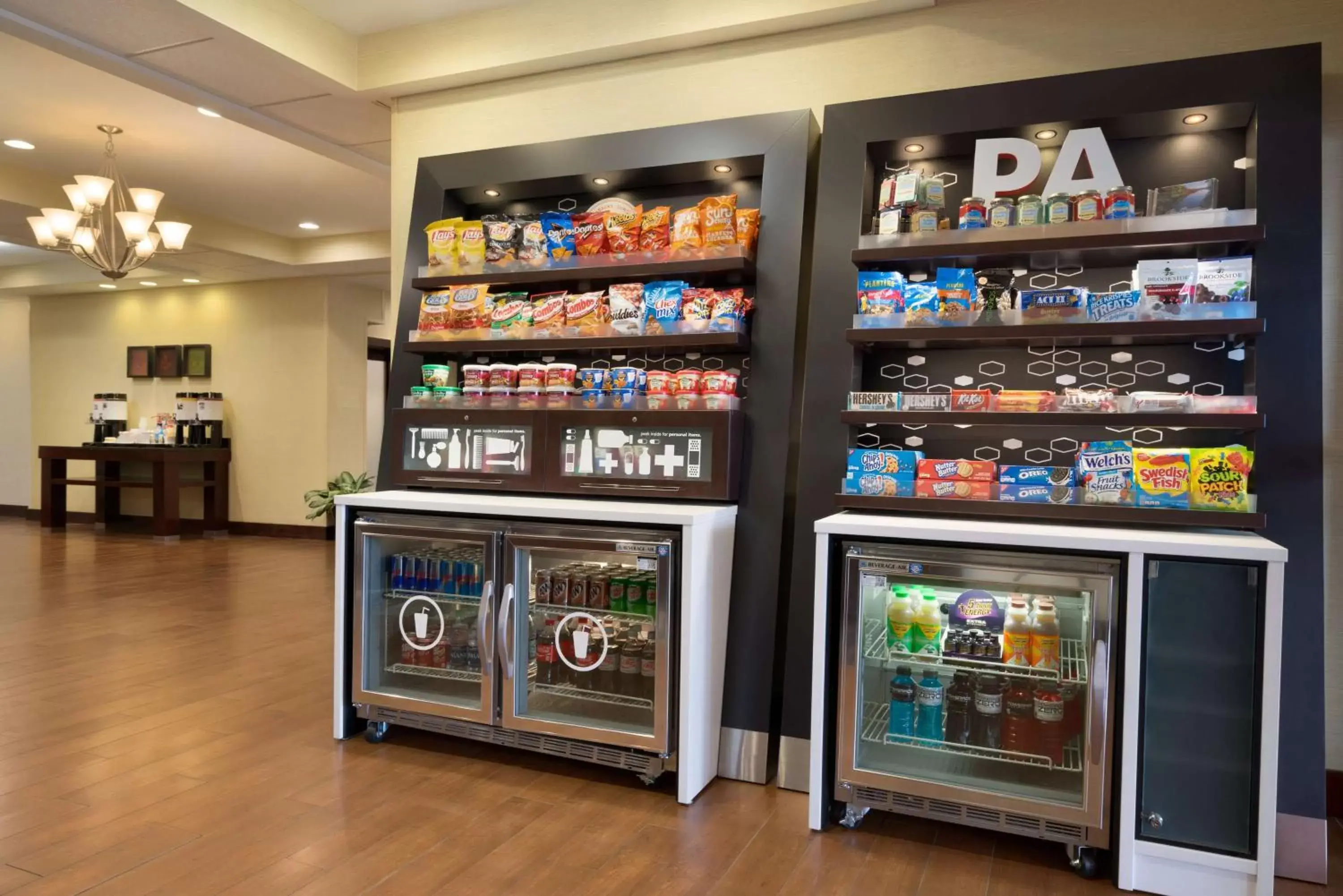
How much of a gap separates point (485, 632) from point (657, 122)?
87.1 inches

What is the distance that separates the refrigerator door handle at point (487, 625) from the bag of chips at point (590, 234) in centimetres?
139

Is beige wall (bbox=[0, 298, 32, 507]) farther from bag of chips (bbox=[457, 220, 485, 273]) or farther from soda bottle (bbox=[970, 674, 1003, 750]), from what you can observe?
soda bottle (bbox=[970, 674, 1003, 750])

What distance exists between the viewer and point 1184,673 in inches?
96.3

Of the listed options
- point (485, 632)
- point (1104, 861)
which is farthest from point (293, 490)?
point (1104, 861)

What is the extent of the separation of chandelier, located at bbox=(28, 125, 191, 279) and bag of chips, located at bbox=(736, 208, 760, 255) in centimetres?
476

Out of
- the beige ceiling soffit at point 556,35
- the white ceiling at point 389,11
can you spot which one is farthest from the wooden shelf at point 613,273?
the white ceiling at point 389,11

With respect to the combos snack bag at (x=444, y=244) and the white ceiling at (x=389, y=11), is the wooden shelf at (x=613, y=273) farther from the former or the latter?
the white ceiling at (x=389, y=11)

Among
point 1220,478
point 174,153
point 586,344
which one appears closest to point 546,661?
point 586,344

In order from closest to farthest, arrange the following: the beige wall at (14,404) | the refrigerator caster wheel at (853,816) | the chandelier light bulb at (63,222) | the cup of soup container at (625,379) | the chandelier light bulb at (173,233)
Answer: the refrigerator caster wheel at (853,816)
the cup of soup container at (625,379)
the chandelier light bulb at (63,222)
the chandelier light bulb at (173,233)
the beige wall at (14,404)

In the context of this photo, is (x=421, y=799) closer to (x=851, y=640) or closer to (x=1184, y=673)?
(x=851, y=640)

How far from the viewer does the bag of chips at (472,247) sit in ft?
12.3

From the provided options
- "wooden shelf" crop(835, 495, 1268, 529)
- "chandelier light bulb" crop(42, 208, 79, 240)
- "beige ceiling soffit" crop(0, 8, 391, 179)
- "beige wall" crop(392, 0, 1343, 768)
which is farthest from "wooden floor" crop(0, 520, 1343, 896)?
"chandelier light bulb" crop(42, 208, 79, 240)

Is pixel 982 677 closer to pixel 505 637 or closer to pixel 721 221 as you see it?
pixel 505 637

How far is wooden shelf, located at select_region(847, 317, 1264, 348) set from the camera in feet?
8.71
